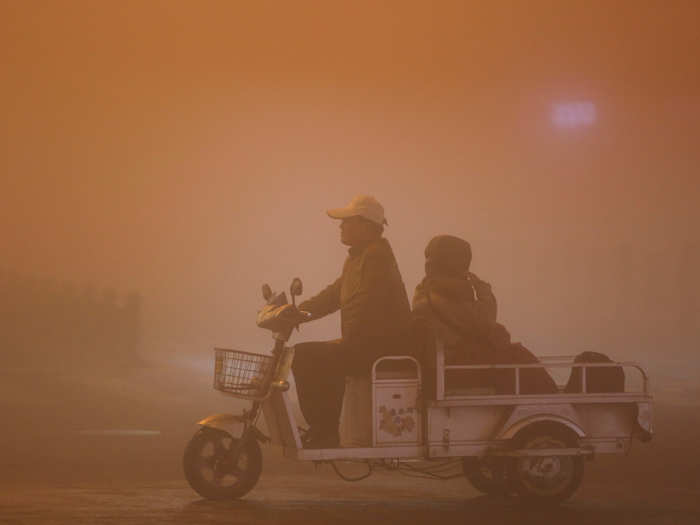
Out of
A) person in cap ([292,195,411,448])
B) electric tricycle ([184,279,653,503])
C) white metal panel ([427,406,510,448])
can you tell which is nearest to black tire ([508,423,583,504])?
electric tricycle ([184,279,653,503])

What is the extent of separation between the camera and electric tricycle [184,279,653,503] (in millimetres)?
10008

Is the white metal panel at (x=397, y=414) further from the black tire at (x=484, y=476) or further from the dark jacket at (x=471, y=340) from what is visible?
the black tire at (x=484, y=476)

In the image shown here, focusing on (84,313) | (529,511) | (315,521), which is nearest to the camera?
(315,521)

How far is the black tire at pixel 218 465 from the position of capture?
33.2 feet

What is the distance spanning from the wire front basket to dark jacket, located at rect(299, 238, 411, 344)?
0.61 m

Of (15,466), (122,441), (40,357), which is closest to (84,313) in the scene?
(40,357)

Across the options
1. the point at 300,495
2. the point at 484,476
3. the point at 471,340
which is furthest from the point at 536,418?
the point at 300,495

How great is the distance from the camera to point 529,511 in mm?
9969

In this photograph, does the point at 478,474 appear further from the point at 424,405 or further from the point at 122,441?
the point at 122,441

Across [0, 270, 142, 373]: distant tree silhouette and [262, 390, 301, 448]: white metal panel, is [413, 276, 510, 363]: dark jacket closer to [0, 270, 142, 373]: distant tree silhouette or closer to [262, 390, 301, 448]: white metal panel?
[262, 390, 301, 448]: white metal panel

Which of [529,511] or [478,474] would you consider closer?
[529,511]

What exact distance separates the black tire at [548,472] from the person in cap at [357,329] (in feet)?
3.76

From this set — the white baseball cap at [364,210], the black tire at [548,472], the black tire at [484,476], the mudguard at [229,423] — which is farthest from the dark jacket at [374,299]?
the black tire at [484,476]

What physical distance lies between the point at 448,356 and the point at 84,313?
1021 inches
